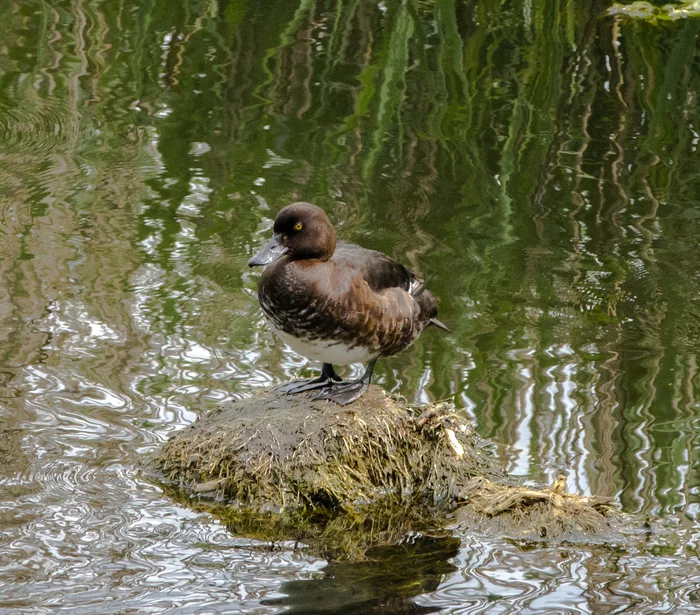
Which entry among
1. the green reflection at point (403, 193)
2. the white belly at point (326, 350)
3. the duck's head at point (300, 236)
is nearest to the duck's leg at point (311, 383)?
the white belly at point (326, 350)

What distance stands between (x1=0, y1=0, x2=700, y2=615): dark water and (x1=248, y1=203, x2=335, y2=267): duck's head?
1.15 m

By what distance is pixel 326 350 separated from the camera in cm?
462

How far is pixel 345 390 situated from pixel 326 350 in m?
0.29

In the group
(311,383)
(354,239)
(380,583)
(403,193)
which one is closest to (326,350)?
(311,383)

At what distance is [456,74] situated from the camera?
9.92 metres

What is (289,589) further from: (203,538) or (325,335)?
(325,335)

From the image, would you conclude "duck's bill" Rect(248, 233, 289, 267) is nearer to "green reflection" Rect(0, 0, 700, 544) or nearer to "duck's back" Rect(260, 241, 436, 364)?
"duck's back" Rect(260, 241, 436, 364)

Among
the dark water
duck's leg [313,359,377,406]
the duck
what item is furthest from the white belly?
the dark water

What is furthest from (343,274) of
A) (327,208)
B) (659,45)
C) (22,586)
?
(659,45)

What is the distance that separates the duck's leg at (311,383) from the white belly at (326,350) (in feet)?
0.81

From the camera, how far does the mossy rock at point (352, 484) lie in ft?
15.0

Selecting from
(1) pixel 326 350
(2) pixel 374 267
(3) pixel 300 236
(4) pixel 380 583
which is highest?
(3) pixel 300 236

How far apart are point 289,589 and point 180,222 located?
3.91m

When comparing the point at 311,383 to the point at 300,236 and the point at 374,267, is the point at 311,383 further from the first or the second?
the point at 300,236
